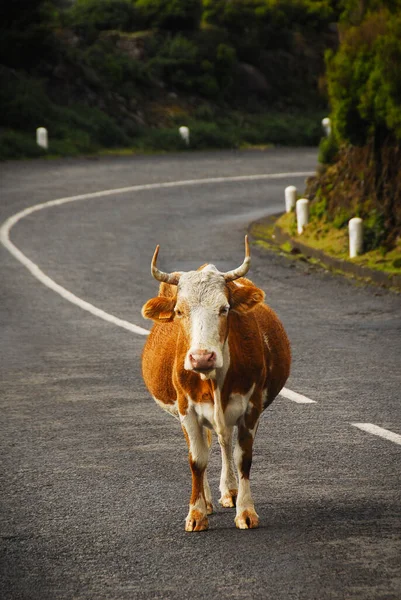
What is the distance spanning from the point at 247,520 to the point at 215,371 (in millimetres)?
921

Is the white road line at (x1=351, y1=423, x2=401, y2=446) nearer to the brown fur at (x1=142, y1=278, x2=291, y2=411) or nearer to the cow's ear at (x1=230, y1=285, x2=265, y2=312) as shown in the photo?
the brown fur at (x1=142, y1=278, x2=291, y2=411)

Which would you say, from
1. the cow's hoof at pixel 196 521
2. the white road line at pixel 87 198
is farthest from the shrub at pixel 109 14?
the cow's hoof at pixel 196 521

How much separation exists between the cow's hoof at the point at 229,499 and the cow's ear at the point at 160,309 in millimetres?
1281

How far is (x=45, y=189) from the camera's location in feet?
108

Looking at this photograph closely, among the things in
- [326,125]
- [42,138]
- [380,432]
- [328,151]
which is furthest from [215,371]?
[326,125]

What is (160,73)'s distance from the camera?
51.4m

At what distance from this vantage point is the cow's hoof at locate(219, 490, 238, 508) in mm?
8336

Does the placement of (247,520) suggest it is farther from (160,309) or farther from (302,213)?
(302,213)

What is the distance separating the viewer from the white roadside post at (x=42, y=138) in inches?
1615

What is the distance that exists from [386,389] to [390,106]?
33.9 ft

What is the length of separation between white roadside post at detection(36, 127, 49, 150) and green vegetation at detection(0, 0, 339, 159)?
0.86ft

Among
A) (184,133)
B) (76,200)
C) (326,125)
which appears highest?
(76,200)

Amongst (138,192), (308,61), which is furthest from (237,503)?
(308,61)

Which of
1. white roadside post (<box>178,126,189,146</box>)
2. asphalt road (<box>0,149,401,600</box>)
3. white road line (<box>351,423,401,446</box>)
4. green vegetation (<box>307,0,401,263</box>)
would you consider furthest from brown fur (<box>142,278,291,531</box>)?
white roadside post (<box>178,126,189,146</box>)
